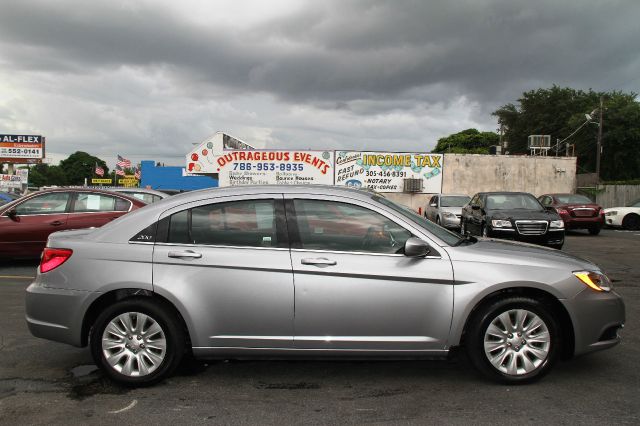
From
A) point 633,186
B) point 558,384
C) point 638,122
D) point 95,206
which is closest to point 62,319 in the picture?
point 558,384

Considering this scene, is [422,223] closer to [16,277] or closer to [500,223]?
[16,277]

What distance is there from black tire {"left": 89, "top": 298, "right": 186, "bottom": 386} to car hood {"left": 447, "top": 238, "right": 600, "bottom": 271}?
218cm

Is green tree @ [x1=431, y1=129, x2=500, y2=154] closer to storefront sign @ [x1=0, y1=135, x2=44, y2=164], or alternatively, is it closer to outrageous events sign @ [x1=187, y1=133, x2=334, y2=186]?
storefront sign @ [x1=0, y1=135, x2=44, y2=164]

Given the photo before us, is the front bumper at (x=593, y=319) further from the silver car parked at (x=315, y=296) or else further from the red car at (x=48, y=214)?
the red car at (x=48, y=214)

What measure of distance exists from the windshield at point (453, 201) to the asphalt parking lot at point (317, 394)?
1535 cm

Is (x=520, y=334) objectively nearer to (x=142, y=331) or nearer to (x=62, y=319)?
(x=142, y=331)

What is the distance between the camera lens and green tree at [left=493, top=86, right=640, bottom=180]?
4722cm

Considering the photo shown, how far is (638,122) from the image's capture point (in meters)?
46.5

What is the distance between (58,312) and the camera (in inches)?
158

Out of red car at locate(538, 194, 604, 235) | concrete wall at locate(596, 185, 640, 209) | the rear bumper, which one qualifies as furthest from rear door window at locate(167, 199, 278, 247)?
concrete wall at locate(596, 185, 640, 209)

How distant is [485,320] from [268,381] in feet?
5.75

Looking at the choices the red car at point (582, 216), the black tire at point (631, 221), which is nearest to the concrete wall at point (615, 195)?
the black tire at point (631, 221)

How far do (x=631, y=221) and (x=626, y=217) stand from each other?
0.72 feet

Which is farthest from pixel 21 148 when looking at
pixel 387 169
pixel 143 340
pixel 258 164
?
pixel 143 340
